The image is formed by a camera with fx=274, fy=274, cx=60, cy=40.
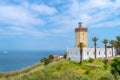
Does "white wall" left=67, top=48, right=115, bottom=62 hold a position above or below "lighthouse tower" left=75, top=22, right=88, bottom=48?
below

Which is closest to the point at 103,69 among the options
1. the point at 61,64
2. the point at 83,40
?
the point at 61,64

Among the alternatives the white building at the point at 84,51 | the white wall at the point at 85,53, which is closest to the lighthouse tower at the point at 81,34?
the white building at the point at 84,51

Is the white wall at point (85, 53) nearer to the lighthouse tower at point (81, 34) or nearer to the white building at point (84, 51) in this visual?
the white building at point (84, 51)

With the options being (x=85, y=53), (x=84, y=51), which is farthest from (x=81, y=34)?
(x=85, y=53)

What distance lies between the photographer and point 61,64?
2104 inches

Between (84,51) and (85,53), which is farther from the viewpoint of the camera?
(85,53)

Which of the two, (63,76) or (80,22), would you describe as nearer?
(63,76)

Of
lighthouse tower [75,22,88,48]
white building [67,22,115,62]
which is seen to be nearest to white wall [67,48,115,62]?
white building [67,22,115,62]

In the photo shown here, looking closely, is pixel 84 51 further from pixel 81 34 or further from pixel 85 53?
pixel 81 34

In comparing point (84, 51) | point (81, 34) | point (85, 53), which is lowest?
point (85, 53)

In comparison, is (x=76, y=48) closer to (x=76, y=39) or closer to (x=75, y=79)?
(x=76, y=39)

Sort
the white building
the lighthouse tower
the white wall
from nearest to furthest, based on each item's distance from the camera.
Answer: the white wall < the white building < the lighthouse tower

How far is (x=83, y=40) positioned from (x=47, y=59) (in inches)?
374

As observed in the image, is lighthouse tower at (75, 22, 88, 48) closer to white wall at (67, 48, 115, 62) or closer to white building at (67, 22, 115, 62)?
white building at (67, 22, 115, 62)
